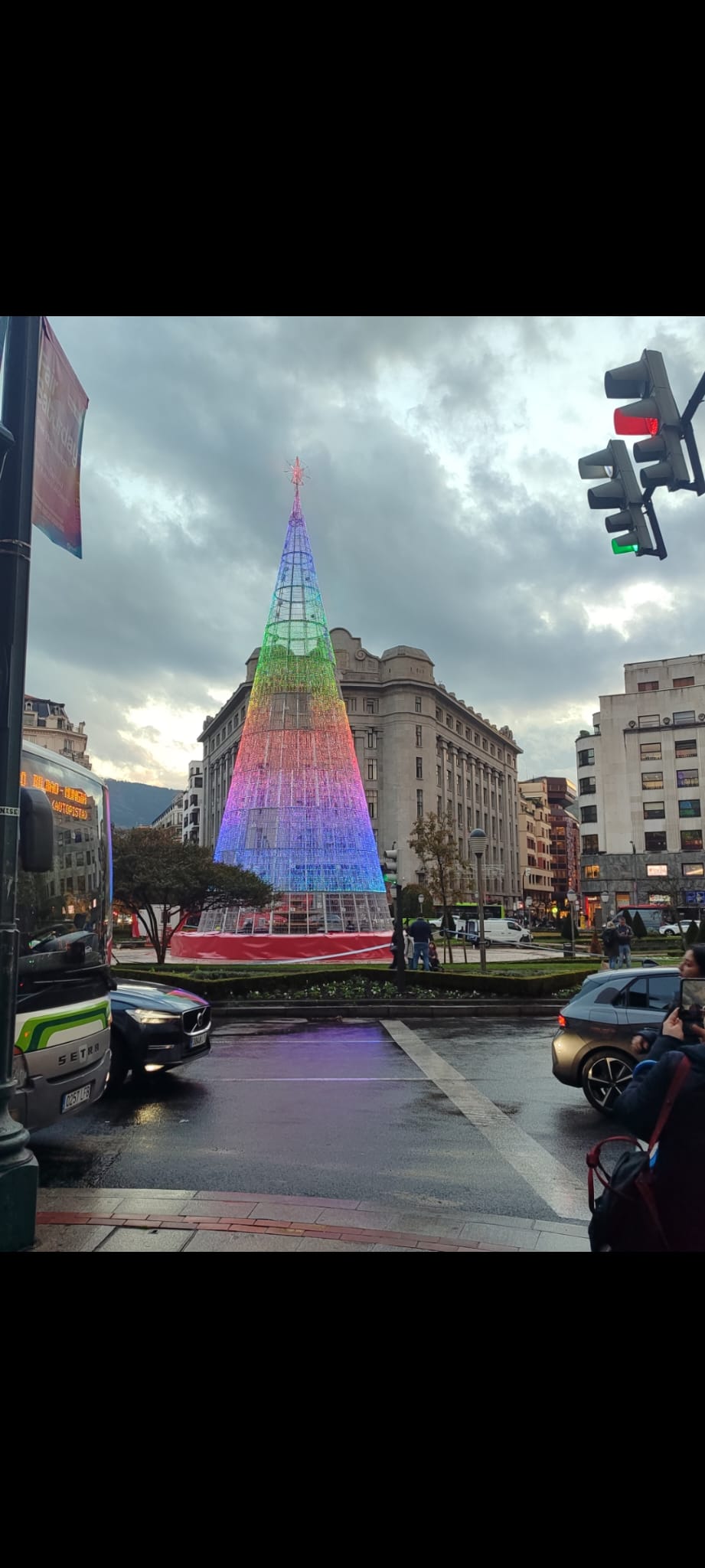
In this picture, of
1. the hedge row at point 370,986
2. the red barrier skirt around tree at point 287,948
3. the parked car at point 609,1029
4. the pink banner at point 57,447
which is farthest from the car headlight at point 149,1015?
the red barrier skirt around tree at point 287,948

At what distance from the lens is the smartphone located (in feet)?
12.5

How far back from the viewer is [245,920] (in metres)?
31.2

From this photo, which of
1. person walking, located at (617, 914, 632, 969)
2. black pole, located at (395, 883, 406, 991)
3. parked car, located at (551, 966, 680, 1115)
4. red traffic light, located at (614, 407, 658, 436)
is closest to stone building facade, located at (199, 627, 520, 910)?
person walking, located at (617, 914, 632, 969)

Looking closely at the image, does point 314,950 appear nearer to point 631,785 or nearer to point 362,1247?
point 362,1247

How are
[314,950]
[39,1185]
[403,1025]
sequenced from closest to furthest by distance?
[39,1185], [403,1025], [314,950]

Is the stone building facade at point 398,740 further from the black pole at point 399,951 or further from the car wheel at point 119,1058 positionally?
the car wheel at point 119,1058

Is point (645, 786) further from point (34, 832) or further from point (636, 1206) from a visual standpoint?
point (636, 1206)

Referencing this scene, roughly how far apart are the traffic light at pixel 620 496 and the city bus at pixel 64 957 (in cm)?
460

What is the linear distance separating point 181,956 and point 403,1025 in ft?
59.4

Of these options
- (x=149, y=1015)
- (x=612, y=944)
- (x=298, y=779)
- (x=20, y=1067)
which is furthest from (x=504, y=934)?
(x=20, y=1067)

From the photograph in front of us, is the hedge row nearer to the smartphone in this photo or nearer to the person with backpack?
the smartphone
